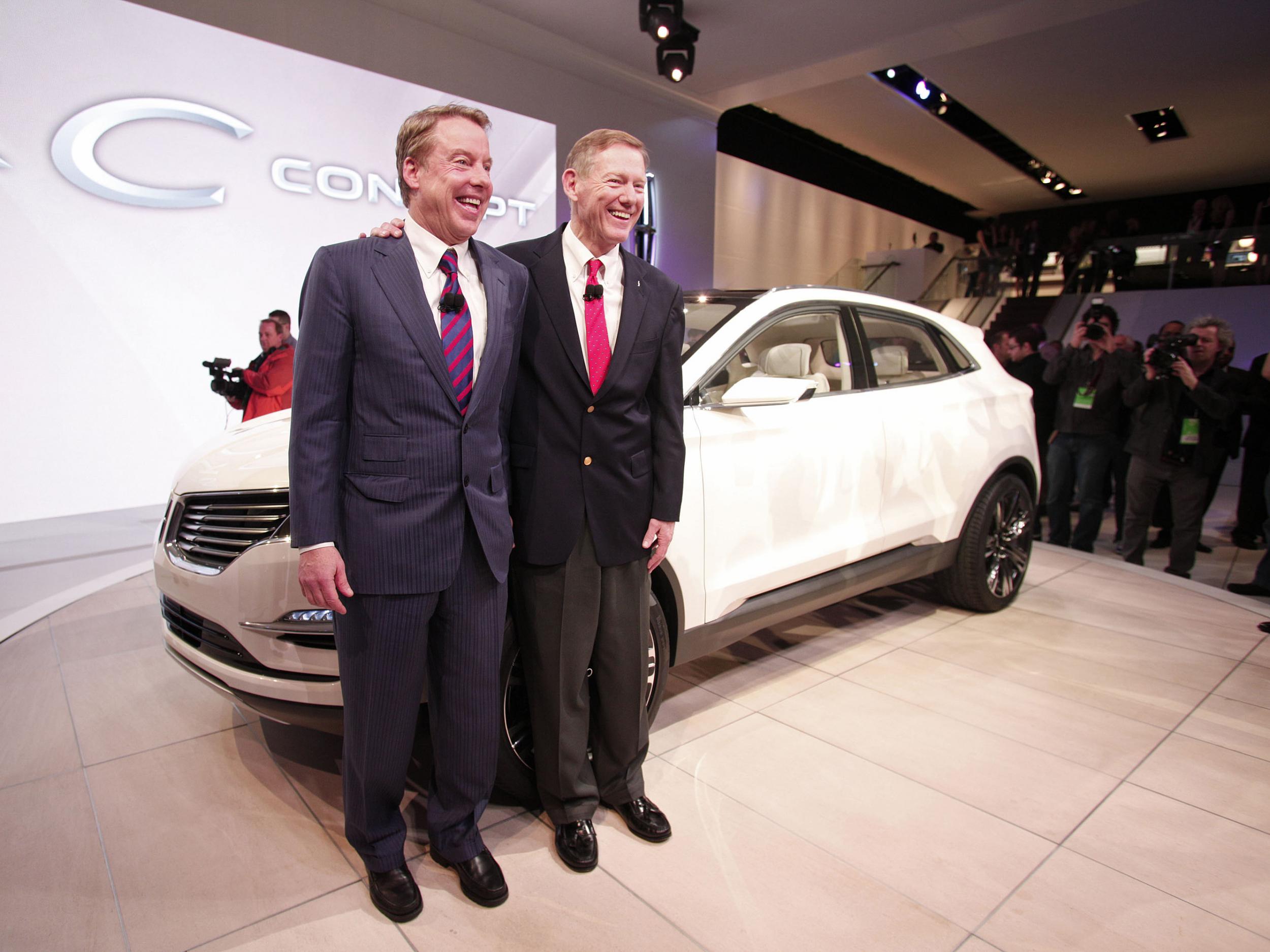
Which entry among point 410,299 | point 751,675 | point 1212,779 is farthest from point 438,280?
point 1212,779

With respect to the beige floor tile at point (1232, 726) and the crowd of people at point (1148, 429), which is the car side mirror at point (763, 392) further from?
the crowd of people at point (1148, 429)

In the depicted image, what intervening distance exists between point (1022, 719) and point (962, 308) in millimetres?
12578

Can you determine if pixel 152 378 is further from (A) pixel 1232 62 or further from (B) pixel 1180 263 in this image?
(B) pixel 1180 263

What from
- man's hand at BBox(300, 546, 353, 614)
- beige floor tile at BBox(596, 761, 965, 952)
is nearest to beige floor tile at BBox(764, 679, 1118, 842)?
beige floor tile at BBox(596, 761, 965, 952)

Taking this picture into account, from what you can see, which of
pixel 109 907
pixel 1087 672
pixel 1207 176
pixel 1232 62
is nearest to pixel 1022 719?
pixel 1087 672

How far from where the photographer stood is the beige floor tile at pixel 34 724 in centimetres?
240

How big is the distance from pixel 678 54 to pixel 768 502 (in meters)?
5.58

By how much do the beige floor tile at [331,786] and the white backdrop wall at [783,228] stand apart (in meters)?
9.81

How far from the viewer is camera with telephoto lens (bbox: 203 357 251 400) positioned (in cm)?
475

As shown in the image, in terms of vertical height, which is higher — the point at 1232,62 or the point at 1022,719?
the point at 1232,62

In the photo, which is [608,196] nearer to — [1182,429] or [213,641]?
[213,641]

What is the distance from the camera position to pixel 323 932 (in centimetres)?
173

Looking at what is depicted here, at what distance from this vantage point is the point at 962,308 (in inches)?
545

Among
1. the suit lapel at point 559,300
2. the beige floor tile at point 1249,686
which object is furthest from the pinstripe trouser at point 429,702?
the beige floor tile at point 1249,686
